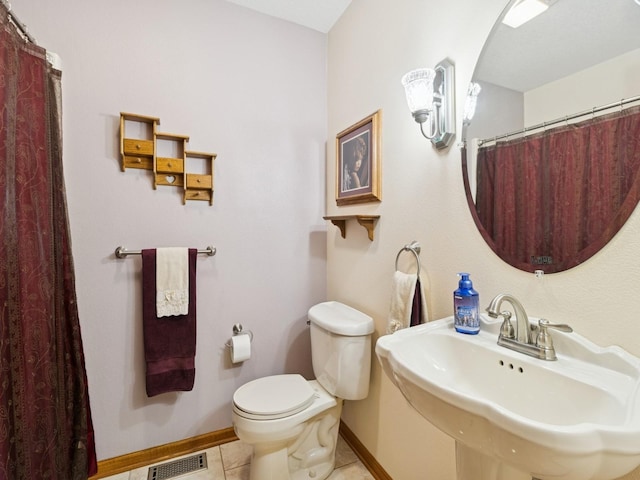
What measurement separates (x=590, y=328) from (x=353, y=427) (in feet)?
4.61

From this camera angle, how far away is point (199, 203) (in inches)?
68.1

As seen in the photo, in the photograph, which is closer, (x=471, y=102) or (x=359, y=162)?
(x=471, y=102)

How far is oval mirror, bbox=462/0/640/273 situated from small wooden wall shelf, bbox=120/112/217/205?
1312 millimetres

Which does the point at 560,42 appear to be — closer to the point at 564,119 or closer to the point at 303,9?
the point at 564,119

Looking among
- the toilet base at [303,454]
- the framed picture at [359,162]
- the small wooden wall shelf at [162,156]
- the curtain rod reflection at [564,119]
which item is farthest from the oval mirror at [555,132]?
the small wooden wall shelf at [162,156]

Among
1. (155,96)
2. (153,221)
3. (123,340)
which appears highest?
(155,96)

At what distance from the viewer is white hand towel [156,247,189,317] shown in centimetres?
157

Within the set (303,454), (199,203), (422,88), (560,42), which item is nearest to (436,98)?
(422,88)

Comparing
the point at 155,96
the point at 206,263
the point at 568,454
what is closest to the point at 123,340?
the point at 206,263

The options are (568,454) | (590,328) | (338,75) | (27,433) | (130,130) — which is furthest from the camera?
(338,75)

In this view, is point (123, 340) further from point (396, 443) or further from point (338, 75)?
point (338, 75)

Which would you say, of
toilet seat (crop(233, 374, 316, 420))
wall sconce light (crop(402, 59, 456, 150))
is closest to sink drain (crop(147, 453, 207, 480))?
toilet seat (crop(233, 374, 316, 420))

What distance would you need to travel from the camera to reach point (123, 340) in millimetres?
1591

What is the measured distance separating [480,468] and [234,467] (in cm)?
130
